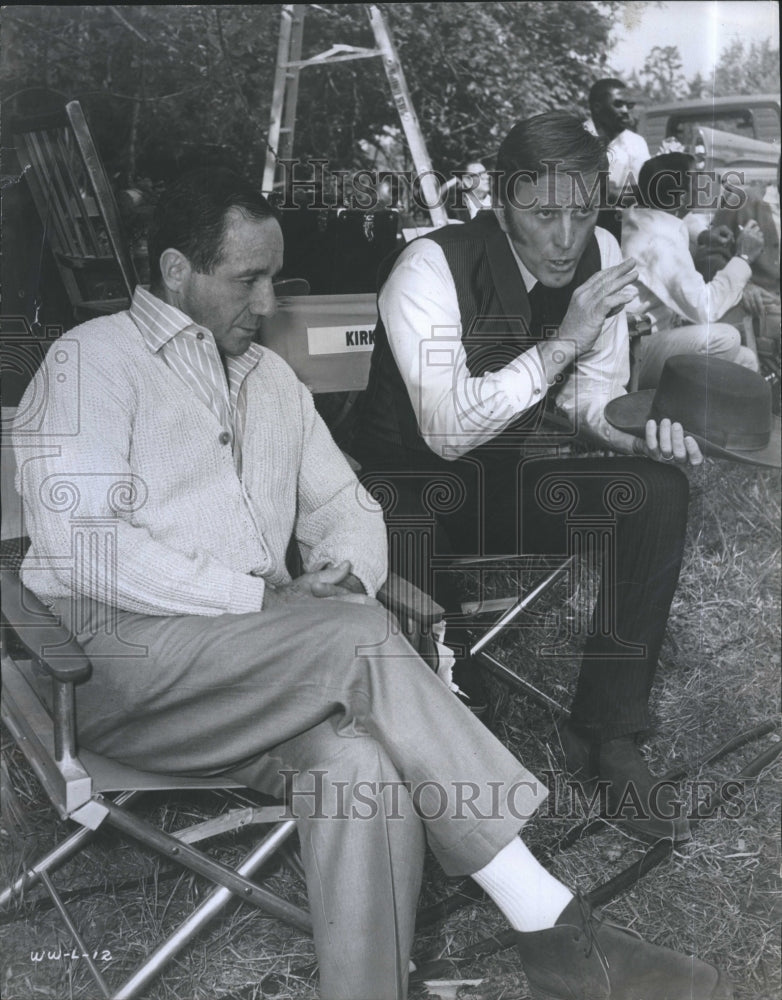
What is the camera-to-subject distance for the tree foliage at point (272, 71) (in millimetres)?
2387

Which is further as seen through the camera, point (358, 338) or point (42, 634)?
point (358, 338)

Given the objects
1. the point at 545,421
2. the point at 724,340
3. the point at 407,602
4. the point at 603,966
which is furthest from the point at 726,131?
the point at 603,966

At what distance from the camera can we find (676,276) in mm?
2549

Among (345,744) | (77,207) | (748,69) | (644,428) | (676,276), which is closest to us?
(345,744)

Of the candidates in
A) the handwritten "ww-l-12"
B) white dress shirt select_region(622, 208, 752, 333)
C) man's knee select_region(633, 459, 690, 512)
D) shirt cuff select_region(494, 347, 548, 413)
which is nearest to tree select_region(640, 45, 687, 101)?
white dress shirt select_region(622, 208, 752, 333)

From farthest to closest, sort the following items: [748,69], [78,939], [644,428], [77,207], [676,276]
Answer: [644,428]
[676,276]
[77,207]
[748,69]
[78,939]

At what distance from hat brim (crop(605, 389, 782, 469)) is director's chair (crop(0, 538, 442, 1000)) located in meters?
0.74

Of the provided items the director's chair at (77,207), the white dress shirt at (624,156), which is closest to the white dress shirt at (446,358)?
the white dress shirt at (624,156)

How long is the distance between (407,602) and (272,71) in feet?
4.52

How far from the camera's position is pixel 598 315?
8.36 feet

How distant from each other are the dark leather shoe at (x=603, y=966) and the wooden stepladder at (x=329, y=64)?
168 cm

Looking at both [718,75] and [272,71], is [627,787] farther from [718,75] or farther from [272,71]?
[272,71]

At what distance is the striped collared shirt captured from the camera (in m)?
2.35

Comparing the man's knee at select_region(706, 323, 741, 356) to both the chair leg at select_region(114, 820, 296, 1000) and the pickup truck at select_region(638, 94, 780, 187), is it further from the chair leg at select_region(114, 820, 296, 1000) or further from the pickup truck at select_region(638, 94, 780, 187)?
the chair leg at select_region(114, 820, 296, 1000)
